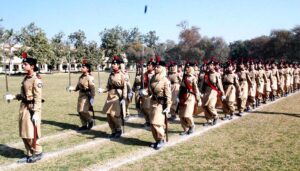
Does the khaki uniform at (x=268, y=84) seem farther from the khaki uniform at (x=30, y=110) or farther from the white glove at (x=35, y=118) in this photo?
the white glove at (x=35, y=118)

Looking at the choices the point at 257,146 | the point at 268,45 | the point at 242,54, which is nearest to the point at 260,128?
the point at 257,146

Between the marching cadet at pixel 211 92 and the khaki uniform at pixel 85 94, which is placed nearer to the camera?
the khaki uniform at pixel 85 94

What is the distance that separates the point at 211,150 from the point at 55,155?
3.84m

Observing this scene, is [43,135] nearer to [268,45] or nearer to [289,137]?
[289,137]

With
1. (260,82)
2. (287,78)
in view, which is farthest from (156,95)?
(287,78)

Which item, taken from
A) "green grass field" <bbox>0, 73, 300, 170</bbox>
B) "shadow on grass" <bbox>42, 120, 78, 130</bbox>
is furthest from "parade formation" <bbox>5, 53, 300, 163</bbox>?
"shadow on grass" <bbox>42, 120, 78, 130</bbox>

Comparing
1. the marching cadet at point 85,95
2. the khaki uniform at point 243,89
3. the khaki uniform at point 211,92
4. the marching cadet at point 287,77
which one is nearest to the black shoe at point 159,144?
the marching cadet at point 85,95

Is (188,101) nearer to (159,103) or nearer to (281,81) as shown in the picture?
(159,103)

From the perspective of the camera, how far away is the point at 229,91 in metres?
14.2

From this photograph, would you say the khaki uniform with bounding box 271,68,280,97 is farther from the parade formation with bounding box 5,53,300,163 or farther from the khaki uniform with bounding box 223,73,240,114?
the khaki uniform with bounding box 223,73,240,114

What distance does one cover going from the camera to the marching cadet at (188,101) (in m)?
10.9

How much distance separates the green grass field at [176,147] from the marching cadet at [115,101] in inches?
16.6

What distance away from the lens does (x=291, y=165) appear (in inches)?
296

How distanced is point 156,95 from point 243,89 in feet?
24.0
